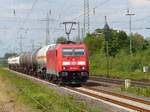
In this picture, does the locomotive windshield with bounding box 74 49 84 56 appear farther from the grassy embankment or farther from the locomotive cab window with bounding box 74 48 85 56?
the grassy embankment

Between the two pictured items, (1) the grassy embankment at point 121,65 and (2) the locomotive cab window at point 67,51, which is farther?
(1) the grassy embankment at point 121,65

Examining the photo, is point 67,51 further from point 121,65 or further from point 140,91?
point 121,65

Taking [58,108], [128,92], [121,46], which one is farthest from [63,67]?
[121,46]

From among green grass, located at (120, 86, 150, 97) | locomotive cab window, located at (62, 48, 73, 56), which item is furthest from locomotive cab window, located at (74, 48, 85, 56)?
green grass, located at (120, 86, 150, 97)

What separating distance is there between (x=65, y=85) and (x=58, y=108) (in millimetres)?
21486

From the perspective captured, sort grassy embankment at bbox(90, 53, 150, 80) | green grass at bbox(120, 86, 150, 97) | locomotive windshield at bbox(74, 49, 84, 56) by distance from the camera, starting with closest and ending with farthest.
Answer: green grass at bbox(120, 86, 150, 97) → locomotive windshield at bbox(74, 49, 84, 56) → grassy embankment at bbox(90, 53, 150, 80)

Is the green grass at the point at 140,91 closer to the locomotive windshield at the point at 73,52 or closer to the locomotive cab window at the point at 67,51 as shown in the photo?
the locomotive windshield at the point at 73,52

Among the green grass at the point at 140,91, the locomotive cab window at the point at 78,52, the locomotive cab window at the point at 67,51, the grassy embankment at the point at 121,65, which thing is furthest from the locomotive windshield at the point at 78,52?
the grassy embankment at the point at 121,65

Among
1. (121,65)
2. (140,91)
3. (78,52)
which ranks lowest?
(140,91)

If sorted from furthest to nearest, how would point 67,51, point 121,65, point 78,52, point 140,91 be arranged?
point 121,65
point 67,51
point 78,52
point 140,91

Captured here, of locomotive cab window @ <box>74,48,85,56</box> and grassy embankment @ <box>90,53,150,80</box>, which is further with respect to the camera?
grassy embankment @ <box>90,53,150,80</box>

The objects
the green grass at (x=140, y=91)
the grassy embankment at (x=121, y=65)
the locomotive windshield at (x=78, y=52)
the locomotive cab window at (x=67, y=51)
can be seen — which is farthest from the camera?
the grassy embankment at (x=121, y=65)

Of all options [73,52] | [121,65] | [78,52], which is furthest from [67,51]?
[121,65]

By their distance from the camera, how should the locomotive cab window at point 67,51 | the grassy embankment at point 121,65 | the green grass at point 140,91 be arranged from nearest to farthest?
the green grass at point 140,91
the locomotive cab window at point 67,51
the grassy embankment at point 121,65
